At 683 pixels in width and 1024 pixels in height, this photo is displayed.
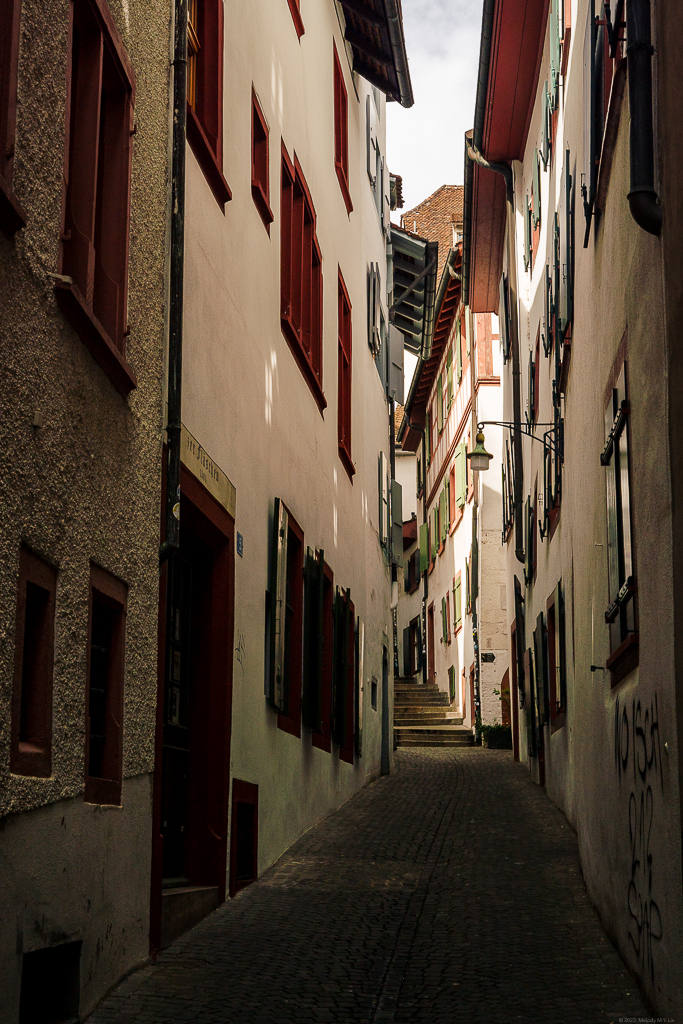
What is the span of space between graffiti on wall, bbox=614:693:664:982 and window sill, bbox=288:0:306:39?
802cm

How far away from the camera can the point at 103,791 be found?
18.0ft

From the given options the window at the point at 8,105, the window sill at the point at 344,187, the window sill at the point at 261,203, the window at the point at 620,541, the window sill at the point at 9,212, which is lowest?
the window at the point at 620,541

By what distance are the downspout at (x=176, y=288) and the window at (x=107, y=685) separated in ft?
2.56

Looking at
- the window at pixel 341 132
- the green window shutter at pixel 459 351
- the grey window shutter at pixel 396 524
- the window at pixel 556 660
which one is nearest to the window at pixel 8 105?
the window at pixel 556 660

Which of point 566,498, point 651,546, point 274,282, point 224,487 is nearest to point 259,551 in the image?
point 224,487

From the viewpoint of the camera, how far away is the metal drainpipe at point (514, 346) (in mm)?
17438

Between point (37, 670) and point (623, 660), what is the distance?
3.12 meters

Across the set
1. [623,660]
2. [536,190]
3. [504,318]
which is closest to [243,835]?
A: [623,660]

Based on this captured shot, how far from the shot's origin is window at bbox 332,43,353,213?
49.8 feet

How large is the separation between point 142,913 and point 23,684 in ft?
6.38

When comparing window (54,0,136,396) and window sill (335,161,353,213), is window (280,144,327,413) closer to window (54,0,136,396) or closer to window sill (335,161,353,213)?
window sill (335,161,353,213)

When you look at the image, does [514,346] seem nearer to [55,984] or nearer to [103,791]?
[103,791]

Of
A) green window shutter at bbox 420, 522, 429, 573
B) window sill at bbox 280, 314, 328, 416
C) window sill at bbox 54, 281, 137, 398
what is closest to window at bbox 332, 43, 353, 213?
window sill at bbox 280, 314, 328, 416

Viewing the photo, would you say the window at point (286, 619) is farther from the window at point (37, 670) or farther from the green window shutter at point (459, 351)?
the green window shutter at point (459, 351)
